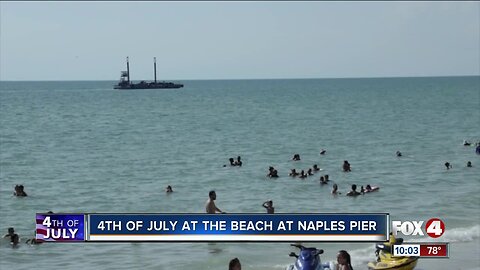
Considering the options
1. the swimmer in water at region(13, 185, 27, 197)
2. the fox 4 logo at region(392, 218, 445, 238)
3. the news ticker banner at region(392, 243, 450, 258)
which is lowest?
the fox 4 logo at region(392, 218, 445, 238)

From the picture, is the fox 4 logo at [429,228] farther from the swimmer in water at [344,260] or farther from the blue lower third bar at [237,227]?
the swimmer in water at [344,260]

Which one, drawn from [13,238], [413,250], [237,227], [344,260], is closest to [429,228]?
[413,250]

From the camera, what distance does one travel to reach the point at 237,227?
14242 mm

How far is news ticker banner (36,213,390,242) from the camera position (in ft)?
46.1

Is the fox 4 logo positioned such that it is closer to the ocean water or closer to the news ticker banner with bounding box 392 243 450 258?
the ocean water

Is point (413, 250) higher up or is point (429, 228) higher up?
point (413, 250)

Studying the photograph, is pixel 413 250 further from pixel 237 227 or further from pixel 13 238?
pixel 13 238

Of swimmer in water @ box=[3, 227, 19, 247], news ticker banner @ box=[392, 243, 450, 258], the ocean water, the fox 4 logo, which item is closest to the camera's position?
news ticker banner @ box=[392, 243, 450, 258]

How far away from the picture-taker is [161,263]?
→ 21812 millimetres

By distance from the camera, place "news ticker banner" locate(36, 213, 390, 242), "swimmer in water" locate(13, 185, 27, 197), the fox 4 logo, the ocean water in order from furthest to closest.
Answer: "swimmer in water" locate(13, 185, 27, 197), the fox 4 logo, the ocean water, "news ticker banner" locate(36, 213, 390, 242)

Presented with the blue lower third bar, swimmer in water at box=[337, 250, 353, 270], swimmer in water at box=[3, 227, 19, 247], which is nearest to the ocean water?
swimmer in water at box=[3, 227, 19, 247]

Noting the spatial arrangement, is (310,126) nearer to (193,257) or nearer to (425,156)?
(425,156)

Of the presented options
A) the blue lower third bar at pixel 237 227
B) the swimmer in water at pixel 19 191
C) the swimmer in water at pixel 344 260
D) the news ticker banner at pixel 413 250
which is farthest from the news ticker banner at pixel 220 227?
the swimmer in water at pixel 19 191

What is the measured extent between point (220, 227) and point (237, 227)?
0.38 m
